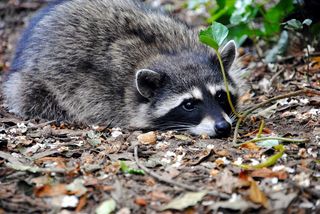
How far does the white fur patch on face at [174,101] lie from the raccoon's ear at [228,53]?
70cm

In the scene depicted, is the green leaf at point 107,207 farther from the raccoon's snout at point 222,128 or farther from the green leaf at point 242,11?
the green leaf at point 242,11

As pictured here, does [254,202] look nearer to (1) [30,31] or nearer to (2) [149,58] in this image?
(2) [149,58]

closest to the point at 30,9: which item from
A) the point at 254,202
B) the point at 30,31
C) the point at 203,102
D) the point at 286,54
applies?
the point at 30,31

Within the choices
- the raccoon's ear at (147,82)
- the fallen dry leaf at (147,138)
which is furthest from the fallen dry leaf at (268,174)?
the raccoon's ear at (147,82)

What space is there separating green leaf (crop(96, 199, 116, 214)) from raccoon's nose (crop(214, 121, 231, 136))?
1.88m

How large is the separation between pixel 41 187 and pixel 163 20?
358cm

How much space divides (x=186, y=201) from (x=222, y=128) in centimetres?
171

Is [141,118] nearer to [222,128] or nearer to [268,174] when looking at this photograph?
[222,128]

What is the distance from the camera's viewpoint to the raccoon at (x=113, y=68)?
616 centimetres

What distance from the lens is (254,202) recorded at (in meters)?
3.87

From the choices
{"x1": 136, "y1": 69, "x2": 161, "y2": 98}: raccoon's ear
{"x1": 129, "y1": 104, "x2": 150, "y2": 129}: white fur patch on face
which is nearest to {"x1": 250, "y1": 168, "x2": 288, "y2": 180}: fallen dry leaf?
{"x1": 136, "y1": 69, "x2": 161, "y2": 98}: raccoon's ear

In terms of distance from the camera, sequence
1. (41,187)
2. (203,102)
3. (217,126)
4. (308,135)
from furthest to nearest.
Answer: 1. (203,102)
2. (217,126)
3. (308,135)
4. (41,187)

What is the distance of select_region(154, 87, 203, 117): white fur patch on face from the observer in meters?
5.94

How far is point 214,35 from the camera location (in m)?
5.41
